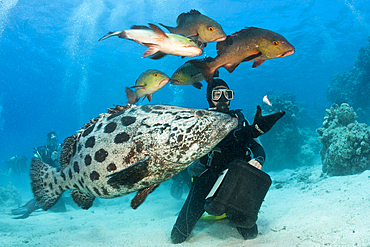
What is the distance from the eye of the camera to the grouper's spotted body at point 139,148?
2.41 m

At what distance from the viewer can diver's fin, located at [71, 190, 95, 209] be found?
311 centimetres

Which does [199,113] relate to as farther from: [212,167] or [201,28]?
[212,167]

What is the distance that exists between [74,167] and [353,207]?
5.16 m

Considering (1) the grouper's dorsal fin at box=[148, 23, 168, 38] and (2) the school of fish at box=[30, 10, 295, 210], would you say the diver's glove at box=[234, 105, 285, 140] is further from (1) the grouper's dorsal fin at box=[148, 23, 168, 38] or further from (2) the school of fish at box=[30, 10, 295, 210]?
(1) the grouper's dorsal fin at box=[148, 23, 168, 38]

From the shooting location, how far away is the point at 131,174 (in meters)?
2.27

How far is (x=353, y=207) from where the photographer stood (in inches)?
146

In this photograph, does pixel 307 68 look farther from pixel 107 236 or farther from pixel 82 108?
pixel 82 108

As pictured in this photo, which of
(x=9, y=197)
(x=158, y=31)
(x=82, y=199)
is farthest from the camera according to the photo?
(x=9, y=197)

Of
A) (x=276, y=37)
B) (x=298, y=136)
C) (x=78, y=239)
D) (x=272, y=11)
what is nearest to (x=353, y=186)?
(x=276, y=37)

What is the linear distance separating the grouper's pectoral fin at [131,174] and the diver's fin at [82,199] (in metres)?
1.26

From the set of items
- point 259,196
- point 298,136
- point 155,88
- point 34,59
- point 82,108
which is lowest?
point 298,136

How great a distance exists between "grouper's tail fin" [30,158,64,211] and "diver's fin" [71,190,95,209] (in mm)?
271

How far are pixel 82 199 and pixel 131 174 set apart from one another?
152cm

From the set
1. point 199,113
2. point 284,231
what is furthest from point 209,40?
point 284,231
